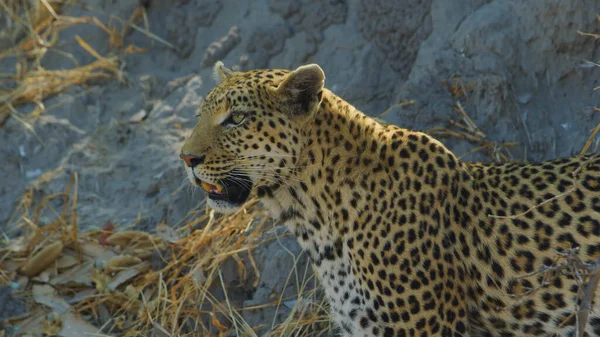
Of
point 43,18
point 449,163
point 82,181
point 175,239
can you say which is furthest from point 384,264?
point 43,18

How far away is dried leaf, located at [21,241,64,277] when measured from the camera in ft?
25.2

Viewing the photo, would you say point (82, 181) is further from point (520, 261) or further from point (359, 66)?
point (520, 261)

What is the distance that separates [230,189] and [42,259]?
275 cm

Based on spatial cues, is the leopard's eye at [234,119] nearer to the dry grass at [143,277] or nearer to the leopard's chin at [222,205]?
the leopard's chin at [222,205]

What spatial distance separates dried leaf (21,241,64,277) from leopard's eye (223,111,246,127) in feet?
9.35

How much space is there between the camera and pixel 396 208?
531cm

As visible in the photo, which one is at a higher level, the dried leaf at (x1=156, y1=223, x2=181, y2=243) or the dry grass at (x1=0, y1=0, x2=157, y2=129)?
the dry grass at (x1=0, y1=0, x2=157, y2=129)

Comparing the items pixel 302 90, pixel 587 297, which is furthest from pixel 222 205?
pixel 587 297

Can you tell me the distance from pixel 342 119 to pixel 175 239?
2.60 metres

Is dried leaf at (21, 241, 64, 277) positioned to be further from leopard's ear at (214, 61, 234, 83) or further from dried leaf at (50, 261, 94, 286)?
leopard's ear at (214, 61, 234, 83)

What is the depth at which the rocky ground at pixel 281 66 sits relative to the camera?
728 centimetres

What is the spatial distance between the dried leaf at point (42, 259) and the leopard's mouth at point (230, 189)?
2555mm

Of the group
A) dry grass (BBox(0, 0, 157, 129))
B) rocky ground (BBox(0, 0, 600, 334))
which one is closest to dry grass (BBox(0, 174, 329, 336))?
rocky ground (BBox(0, 0, 600, 334))

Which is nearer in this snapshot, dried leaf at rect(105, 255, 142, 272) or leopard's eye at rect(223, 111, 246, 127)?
leopard's eye at rect(223, 111, 246, 127)
